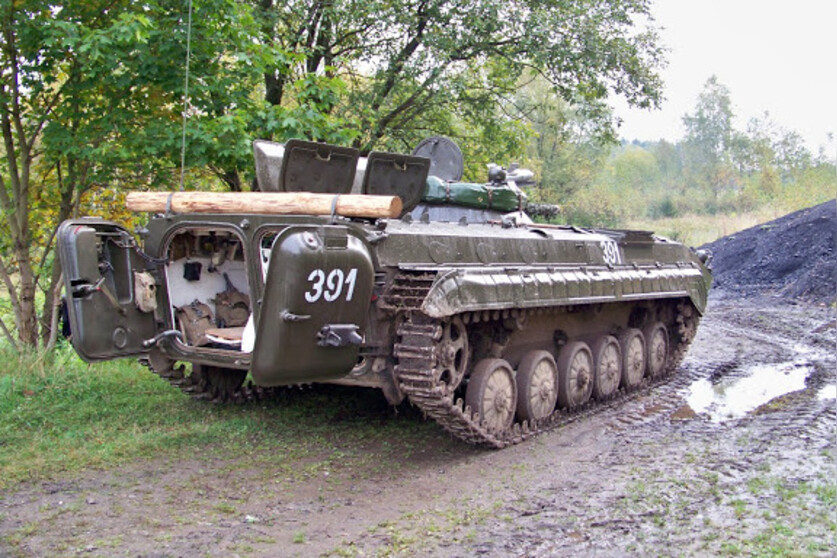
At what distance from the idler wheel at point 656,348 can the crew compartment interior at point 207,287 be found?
4832mm

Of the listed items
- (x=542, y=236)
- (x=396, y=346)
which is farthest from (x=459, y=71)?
(x=396, y=346)

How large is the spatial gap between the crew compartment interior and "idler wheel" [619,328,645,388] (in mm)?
4171

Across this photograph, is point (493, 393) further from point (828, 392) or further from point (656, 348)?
point (828, 392)

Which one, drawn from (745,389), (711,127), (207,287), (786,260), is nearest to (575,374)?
(745,389)

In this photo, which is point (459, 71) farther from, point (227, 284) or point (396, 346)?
point (396, 346)

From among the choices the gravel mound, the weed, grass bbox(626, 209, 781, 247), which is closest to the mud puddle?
the weed

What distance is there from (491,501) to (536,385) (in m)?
2.29

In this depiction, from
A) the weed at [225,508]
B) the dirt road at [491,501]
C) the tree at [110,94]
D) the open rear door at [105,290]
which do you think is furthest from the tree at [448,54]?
the weed at [225,508]

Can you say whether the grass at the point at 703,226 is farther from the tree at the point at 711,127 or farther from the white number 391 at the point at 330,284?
the white number 391 at the point at 330,284

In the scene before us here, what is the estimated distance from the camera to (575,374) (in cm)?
872

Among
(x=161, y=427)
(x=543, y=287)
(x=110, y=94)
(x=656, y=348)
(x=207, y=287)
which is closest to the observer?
(x=543, y=287)

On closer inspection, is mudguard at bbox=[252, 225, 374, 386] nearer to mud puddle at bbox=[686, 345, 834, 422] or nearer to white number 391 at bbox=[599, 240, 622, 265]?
white number 391 at bbox=[599, 240, 622, 265]

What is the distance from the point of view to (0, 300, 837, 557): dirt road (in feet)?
16.1

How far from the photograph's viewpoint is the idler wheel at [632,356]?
9.89 m
